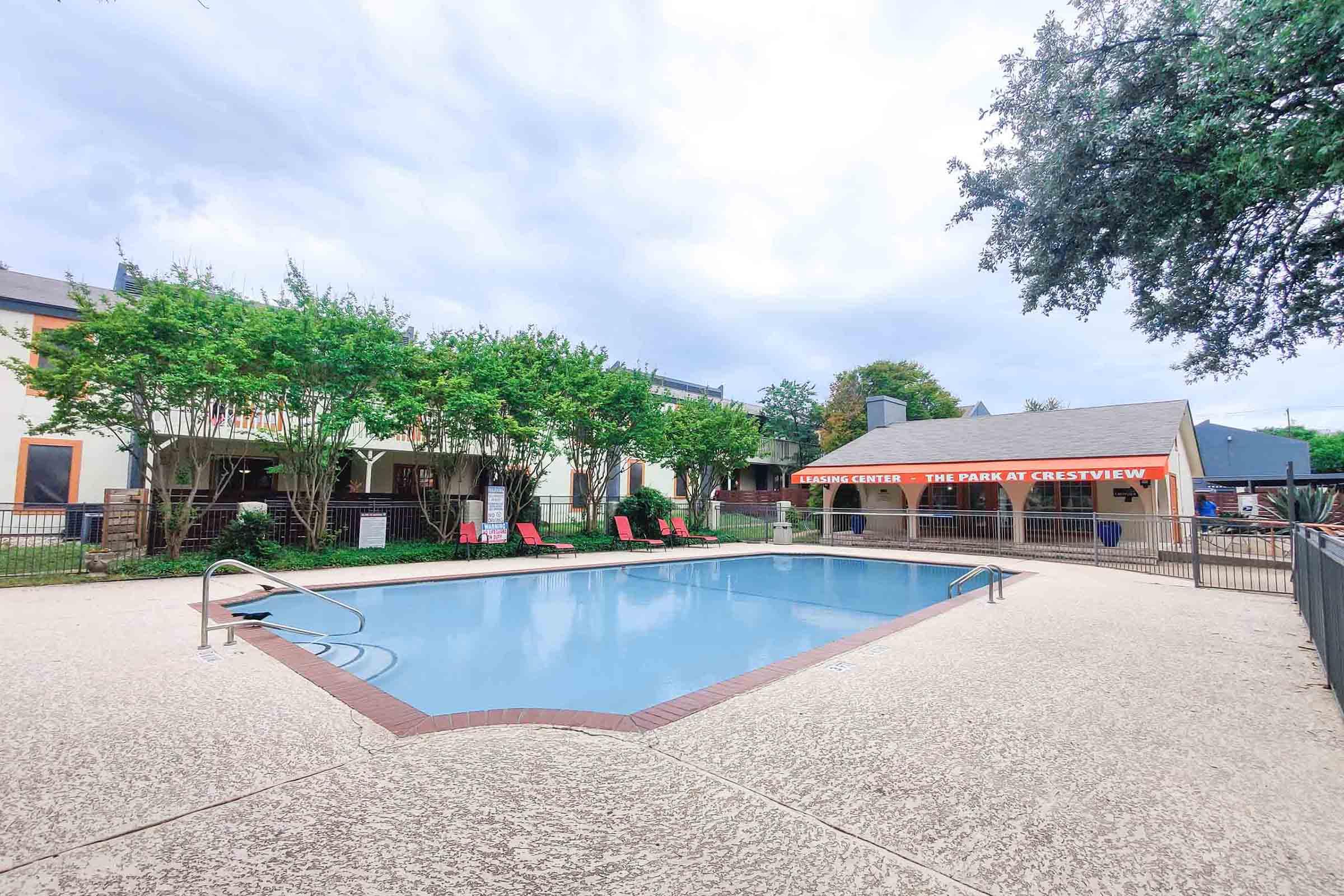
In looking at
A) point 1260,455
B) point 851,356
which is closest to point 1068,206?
point 851,356

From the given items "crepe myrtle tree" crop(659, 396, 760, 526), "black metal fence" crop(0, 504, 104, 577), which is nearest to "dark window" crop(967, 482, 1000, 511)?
"crepe myrtle tree" crop(659, 396, 760, 526)

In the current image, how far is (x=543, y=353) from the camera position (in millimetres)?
17516

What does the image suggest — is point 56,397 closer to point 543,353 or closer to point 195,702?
point 543,353

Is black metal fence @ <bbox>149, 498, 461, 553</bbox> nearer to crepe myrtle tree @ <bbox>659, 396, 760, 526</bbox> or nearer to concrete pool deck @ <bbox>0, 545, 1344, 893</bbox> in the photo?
crepe myrtle tree @ <bbox>659, 396, 760, 526</bbox>

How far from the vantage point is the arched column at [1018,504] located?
19078 mm

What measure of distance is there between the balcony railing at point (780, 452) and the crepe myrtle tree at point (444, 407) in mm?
21811

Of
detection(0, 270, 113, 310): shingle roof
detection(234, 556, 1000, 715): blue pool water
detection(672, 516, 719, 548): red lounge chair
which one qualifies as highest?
detection(0, 270, 113, 310): shingle roof

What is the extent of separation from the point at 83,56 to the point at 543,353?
45.5 feet

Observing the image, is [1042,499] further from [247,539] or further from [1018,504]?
[247,539]

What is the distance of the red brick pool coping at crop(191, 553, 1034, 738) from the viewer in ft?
14.2

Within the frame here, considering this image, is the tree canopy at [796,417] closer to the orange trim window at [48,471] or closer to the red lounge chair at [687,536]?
the red lounge chair at [687,536]

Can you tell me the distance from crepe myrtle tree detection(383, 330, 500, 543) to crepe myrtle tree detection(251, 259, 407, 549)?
0.37 metres

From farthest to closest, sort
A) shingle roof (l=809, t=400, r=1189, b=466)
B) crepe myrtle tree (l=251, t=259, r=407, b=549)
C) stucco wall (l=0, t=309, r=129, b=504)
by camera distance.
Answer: shingle roof (l=809, t=400, r=1189, b=466)
stucco wall (l=0, t=309, r=129, b=504)
crepe myrtle tree (l=251, t=259, r=407, b=549)

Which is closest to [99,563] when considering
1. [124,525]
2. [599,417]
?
[124,525]
